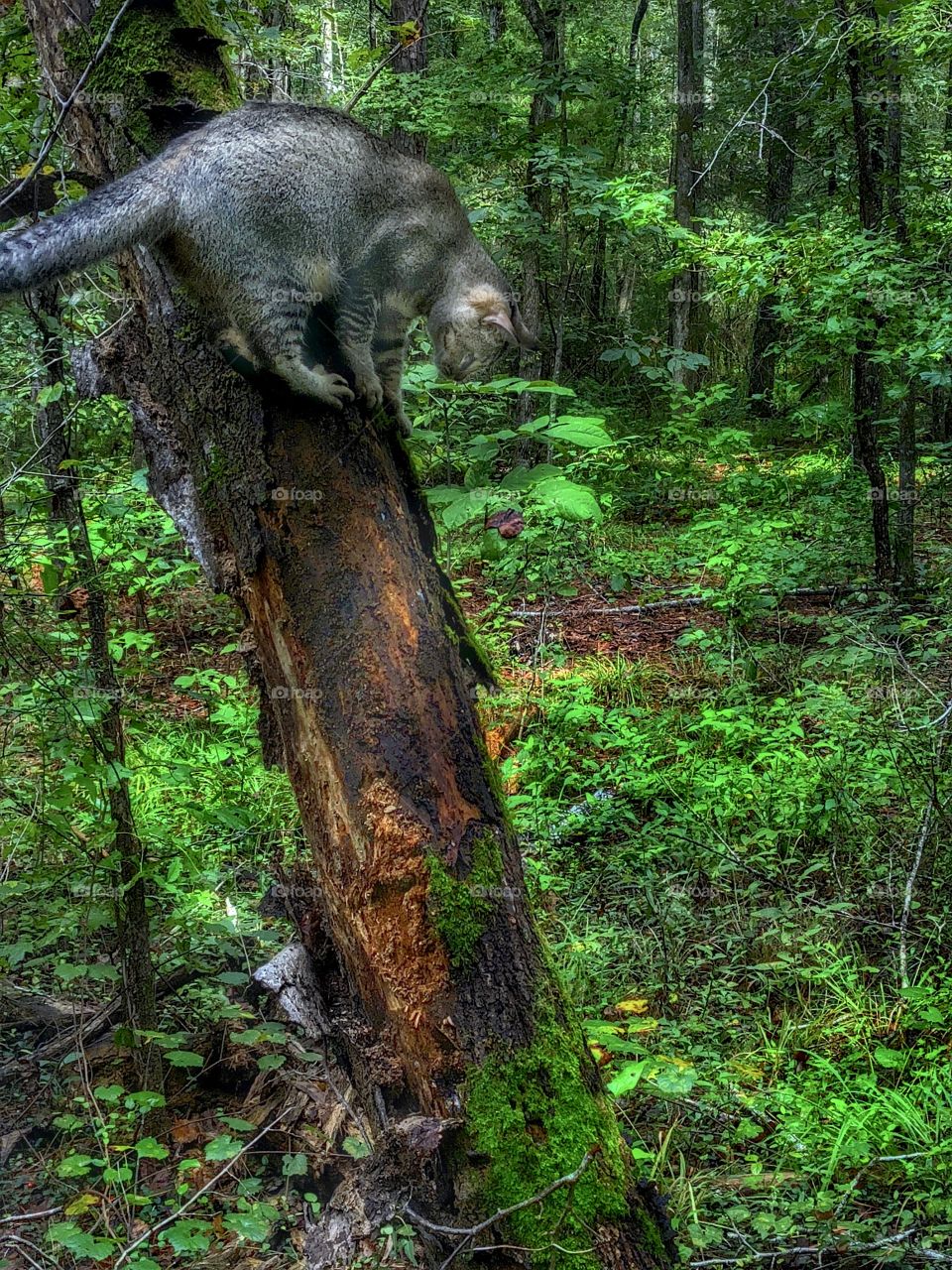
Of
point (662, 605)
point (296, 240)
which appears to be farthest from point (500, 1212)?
point (662, 605)

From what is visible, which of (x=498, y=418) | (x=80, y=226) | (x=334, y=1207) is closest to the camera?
(x=80, y=226)

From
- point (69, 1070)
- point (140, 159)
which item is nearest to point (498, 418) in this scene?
point (140, 159)

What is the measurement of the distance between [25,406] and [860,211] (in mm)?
5838

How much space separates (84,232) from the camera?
2.81 metres

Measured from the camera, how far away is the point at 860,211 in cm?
663

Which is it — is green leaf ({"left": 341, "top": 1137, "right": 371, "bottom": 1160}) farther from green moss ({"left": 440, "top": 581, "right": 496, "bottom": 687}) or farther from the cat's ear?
the cat's ear

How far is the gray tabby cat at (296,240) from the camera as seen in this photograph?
2.88 m

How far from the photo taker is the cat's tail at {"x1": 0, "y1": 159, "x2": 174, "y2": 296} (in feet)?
9.25

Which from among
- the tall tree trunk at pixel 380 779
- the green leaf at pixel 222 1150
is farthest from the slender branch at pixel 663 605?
the green leaf at pixel 222 1150

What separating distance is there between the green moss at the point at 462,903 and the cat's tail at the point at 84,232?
2.13 metres

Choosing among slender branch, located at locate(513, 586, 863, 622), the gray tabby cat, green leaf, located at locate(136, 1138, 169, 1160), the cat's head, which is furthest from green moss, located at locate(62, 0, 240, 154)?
slender branch, located at locate(513, 586, 863, 622)

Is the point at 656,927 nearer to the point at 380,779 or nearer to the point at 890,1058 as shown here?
the point at 890,1058

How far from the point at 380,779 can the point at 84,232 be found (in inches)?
74.5

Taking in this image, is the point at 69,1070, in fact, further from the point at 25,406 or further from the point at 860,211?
the point at 860,211
